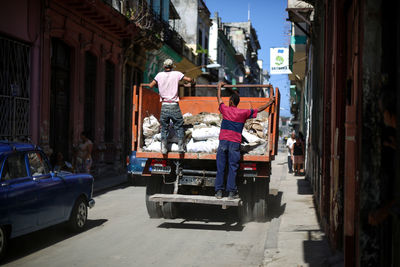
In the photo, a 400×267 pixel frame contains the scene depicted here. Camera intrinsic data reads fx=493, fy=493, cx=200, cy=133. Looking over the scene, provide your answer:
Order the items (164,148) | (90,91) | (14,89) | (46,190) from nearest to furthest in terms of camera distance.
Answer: (46,190), (164,148), (14,89), (90,91)

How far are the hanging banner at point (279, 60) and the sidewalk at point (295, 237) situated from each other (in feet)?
43.8

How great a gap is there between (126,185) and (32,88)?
4569 millimetres

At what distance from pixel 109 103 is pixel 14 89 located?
7.65 metres

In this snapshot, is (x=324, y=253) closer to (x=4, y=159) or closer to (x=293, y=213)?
(x=293, y=213)

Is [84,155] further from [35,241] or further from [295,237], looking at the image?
[295,237]

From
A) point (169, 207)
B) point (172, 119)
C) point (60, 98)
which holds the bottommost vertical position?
point (169, 207)

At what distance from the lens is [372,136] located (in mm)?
3047

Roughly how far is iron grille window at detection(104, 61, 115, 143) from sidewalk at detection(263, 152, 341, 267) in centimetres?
946

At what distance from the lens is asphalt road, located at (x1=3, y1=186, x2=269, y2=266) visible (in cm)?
636

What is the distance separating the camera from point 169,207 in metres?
9.36

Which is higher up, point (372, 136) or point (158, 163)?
point (372, 136)

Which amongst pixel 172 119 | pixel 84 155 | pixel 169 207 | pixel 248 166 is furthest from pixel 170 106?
pixel 84 155

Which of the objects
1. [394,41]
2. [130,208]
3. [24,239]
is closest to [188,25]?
[130,208]

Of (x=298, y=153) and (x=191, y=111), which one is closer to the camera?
(x=191, y=111)
